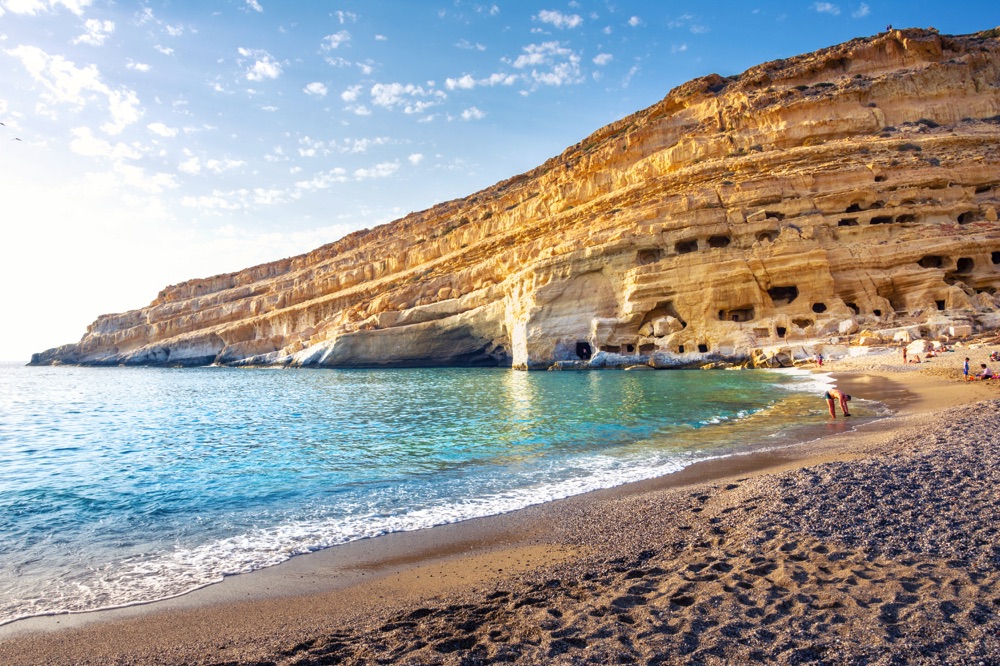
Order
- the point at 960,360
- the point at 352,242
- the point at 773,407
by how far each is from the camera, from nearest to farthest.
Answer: the point at 773,407 → the point at 960,360 → the point at 352,242

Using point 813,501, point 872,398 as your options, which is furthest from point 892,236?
point 813,501

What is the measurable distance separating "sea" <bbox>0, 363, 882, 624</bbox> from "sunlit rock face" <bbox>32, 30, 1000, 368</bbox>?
11.5 m

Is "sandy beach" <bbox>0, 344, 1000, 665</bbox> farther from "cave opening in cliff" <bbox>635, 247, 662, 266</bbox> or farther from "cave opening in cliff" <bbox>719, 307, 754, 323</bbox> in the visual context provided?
"cave opening in cliff" <bbox>635, 247, 662, 266</bbox>

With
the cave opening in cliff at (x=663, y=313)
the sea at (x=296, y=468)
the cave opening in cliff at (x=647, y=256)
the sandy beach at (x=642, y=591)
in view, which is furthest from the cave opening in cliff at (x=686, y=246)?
the sandy beach at (x=642, y=591)

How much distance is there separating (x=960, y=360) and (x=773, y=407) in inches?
418

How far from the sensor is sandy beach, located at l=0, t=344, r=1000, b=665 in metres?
2.93

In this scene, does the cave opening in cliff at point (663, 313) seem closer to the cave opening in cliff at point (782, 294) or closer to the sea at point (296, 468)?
the cave opening in cliff at point (782, 294)

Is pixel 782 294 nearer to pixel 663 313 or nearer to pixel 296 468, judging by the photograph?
pixel 663 313

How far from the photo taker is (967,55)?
1305 inches

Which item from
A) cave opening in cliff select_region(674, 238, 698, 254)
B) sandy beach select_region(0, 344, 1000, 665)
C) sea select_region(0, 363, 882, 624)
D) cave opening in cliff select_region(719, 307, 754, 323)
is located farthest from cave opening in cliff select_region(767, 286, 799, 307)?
sandy beach select_region(0, 344, 1000, 665)

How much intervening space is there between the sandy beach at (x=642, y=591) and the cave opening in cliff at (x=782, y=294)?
23.9 metres

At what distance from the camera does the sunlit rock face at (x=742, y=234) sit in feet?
85.9

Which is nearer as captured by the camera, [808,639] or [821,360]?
[808,639]

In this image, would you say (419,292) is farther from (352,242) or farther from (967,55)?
(967,55)
